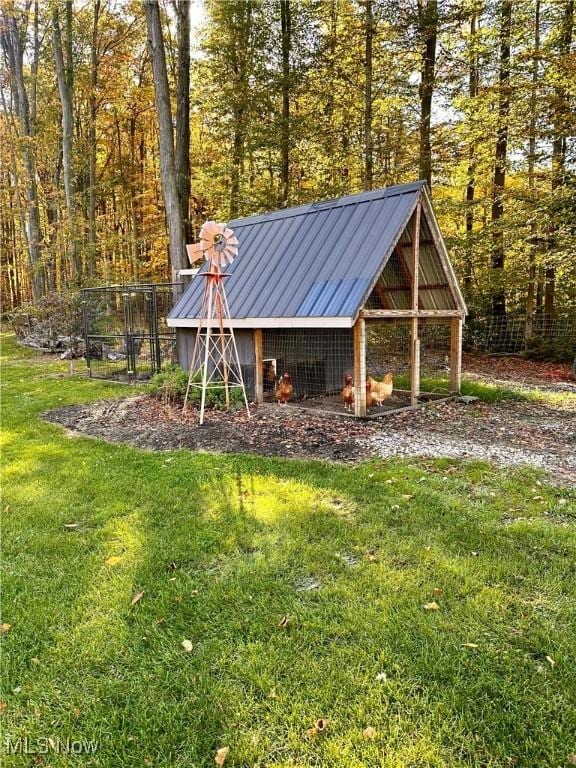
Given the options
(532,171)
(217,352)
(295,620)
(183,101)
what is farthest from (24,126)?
(295,620)

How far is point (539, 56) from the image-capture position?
32.0 ft

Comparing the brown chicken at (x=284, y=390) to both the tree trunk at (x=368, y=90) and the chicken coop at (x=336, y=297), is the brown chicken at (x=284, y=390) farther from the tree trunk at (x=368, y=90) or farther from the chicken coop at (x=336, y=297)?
the tree trunk at (x=368, y=90)

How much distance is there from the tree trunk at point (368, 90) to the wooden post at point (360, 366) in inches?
318

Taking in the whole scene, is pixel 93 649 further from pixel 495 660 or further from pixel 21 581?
pixel 495 660

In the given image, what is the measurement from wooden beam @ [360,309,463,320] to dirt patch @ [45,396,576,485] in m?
1.35

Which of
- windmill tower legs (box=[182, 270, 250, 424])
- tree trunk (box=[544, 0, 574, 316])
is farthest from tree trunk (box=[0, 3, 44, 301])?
tree trunk (box=[544, 0, 574, 316])

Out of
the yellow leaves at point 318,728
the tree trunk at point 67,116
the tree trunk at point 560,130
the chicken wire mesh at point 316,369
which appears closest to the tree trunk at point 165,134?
the chicken wire mesh at point 316,369

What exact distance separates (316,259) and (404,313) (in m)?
1.52

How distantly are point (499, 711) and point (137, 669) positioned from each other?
154cm

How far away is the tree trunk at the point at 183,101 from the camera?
35.2 feet

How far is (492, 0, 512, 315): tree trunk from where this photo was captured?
1155cm

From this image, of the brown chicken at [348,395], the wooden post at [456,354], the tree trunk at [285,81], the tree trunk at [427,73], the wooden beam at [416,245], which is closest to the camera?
the brown chicken at [348,395]

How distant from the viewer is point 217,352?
8188 millimetres

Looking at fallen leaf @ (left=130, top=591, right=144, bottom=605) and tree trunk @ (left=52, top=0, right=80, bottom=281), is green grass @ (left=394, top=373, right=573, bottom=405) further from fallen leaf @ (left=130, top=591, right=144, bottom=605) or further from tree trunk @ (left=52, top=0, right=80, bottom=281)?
tree trunk @ (left=52, top=0, right=80, bottom=281)
